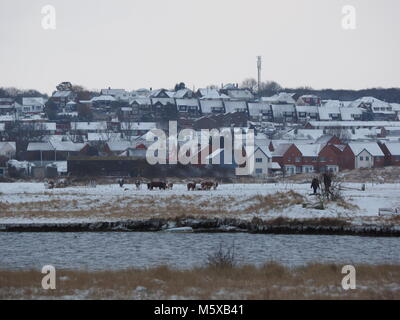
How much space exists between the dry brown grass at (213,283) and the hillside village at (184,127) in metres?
57.8

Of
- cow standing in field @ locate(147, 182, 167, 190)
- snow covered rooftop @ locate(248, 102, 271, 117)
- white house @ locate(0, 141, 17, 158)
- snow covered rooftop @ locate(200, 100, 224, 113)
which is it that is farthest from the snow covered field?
snow covered rooftop @ locate(200, 100, 224, 113)

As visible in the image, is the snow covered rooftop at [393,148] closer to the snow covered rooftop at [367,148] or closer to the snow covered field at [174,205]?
the snow covered rooftop at [367,148]

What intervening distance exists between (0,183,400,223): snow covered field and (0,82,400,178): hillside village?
2952 cm

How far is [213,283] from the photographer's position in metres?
18.2

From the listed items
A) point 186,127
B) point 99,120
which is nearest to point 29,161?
point 186,127

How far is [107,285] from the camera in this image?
17.9 m

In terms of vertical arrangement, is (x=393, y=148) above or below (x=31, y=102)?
below

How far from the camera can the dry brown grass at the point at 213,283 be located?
648 inches

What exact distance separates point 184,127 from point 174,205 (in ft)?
304

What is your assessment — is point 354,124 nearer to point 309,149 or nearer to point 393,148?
point 393,148

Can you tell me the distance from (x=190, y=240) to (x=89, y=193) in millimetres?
21216

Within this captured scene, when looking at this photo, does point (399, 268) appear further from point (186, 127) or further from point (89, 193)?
point (186, 127)

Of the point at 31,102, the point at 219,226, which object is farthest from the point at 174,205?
the point at 31,102
